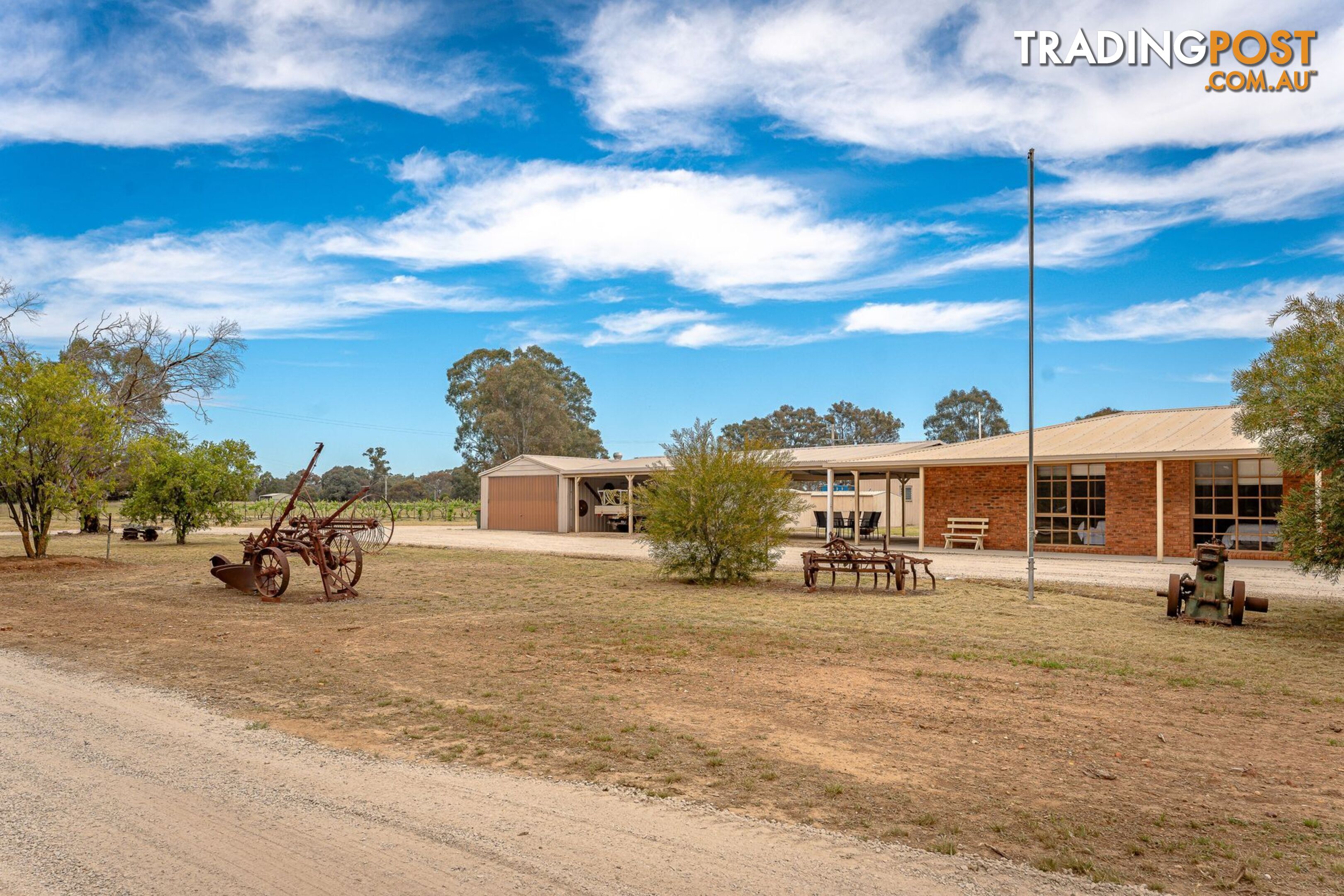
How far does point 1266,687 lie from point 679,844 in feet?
18.9

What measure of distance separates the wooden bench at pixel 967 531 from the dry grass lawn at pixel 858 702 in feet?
32.4

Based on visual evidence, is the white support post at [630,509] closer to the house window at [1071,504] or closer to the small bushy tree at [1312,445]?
the house window at [1071,504]

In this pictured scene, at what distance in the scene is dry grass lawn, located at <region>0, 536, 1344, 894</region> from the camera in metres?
4.36

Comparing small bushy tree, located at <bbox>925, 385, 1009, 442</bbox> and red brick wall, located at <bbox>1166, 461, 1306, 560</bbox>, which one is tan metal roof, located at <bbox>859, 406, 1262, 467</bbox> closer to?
red brick wall, located at <bbox>1166, 461, 1306, 560</bbox>

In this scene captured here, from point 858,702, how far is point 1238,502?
1714 centimetres

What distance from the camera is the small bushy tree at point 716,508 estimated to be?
1560 centimetres

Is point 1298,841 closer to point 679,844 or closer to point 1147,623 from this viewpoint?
point 679,844

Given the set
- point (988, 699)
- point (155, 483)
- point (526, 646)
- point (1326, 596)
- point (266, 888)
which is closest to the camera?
point (266, 888)

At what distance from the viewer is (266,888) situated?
3.60m

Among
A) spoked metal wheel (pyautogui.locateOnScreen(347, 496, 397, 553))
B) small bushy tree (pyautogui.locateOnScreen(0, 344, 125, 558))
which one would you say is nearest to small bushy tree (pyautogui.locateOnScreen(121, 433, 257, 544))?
spoked metal wheel (pyautogui.locateOnScreen(347, 496, 397, 553))

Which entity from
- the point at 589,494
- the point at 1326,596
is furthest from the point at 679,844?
the point at 589,494

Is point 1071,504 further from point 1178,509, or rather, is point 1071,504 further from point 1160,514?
point 1178,509

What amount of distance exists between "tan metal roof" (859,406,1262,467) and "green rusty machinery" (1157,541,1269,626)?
9.30m

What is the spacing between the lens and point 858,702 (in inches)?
266
